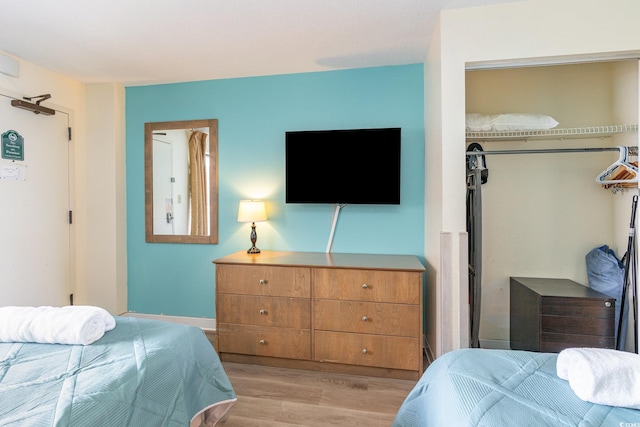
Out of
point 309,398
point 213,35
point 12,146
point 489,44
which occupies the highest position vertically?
Result: point 213,35

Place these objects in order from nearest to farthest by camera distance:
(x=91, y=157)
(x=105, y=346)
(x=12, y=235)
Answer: (x=105, y=346)
(x=12, y=235)
(x=91, y=157)

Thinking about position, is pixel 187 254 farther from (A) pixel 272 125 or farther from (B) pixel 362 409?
(B) pixel 362 409

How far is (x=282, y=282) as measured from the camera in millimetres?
2309

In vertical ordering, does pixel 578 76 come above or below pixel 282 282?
above

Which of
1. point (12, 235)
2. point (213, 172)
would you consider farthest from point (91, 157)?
point (213, 172)

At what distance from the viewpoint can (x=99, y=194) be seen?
3.15 metres

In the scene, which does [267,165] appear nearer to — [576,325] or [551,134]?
[551,134]

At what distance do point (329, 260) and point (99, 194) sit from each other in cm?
245

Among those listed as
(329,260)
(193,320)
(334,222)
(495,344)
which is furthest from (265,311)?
(495,344)

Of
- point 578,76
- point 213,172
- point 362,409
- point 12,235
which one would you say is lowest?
point 362,409

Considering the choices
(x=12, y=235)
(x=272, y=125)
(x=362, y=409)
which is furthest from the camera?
(x=272, y=125)

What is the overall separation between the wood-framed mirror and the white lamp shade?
0.47 m

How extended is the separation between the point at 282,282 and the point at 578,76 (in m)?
2.67

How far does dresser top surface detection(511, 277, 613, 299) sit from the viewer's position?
6.66 feet
